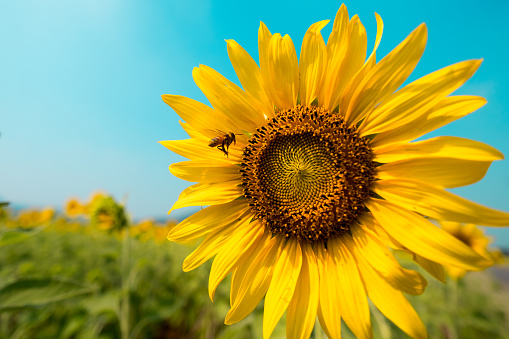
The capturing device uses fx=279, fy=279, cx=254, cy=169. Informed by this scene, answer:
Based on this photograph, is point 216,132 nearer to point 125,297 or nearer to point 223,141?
point 223,141

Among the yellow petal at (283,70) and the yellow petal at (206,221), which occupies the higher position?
the yellow petal at (283,70)

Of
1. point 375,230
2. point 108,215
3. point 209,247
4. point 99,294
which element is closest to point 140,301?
point 99,294

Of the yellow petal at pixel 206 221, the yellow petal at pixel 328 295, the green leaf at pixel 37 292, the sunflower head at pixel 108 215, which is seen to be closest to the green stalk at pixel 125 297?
the sunflower head at pixel 108 215

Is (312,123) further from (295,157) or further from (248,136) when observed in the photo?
(248,136)

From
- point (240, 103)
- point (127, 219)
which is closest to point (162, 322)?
point (127, 219)

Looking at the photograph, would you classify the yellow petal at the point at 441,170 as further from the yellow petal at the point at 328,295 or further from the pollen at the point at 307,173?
the yellow petal at the point at 328,295

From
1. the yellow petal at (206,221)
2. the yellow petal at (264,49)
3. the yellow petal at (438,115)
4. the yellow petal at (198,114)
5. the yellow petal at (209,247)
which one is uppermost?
the yellow petal at (264,49)

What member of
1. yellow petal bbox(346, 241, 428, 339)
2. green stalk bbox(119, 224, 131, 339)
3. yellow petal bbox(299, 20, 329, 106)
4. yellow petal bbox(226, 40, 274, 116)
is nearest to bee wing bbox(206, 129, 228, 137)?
yellow petal bbox(226, 40, 274, 116)
